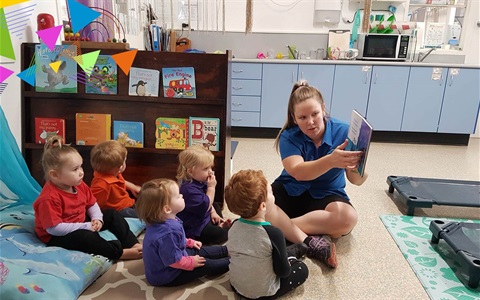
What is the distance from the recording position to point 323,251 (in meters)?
1.72

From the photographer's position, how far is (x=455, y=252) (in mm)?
1715

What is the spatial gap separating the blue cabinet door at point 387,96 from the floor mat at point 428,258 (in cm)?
208

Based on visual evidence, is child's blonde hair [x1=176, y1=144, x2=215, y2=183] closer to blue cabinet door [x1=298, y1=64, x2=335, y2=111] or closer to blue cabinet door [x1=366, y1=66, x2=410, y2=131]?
blue cabinet door [x1=298, y1=64, x2=335, y2=111]

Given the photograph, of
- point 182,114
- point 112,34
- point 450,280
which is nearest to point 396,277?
point 450,280

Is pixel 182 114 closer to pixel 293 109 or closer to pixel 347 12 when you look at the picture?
pixel 293 109

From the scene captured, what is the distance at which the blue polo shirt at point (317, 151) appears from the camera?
185 centimetres

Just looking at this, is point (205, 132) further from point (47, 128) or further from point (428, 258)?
point (428, 258)

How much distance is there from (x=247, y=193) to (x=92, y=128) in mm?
1295

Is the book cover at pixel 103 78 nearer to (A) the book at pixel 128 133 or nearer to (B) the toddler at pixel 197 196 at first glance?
(A) the book at pixel 128 133

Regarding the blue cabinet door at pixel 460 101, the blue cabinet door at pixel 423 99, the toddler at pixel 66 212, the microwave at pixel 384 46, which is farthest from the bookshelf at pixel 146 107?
the blue cabinet door at pixel 460 101

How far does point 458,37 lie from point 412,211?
3259 millimetres

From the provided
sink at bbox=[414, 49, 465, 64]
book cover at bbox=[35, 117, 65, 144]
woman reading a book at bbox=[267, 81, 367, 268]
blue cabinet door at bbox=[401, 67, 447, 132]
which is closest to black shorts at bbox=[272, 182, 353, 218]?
woman reading a book at bbox=[267, 81, 367, 268]

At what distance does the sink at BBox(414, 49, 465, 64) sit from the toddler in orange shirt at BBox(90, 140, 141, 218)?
12.7ft

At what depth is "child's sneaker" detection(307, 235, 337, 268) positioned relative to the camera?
5.60 feet
